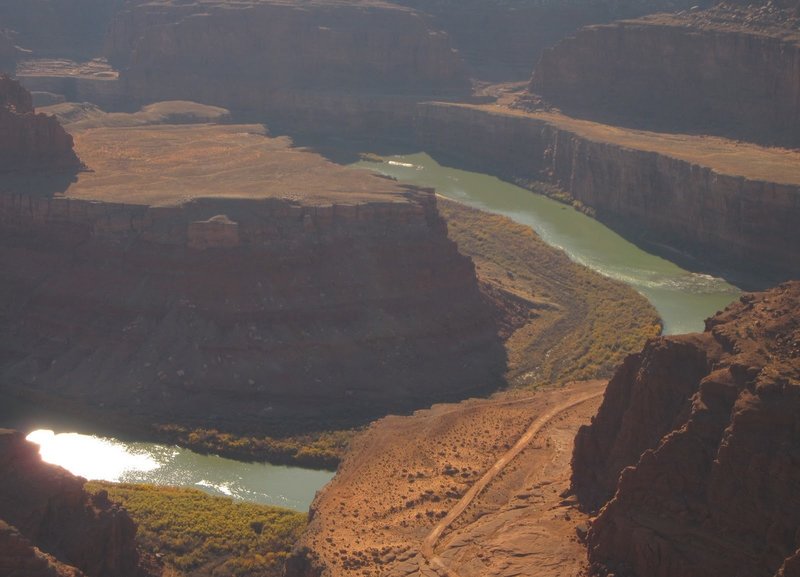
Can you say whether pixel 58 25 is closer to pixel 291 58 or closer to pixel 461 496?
pixel 291 58

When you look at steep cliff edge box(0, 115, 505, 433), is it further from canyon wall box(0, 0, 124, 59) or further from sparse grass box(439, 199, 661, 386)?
canyon wall box(0, 0, 124, 59)

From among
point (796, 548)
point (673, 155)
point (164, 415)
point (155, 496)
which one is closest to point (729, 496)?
point (796, 548)

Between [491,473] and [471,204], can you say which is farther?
[471,204]

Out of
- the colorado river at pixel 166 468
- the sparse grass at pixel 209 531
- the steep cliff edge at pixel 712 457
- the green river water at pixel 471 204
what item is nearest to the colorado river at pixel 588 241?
the green river water at pixel 471 204

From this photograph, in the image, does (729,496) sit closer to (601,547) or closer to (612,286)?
(601,547)

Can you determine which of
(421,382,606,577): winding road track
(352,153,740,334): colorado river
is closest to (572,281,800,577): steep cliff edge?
(421,382,606,577): winding road track

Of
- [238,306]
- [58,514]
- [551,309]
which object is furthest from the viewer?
[551,309]

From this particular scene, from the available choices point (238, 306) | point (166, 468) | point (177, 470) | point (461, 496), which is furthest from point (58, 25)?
point (461, 496)
